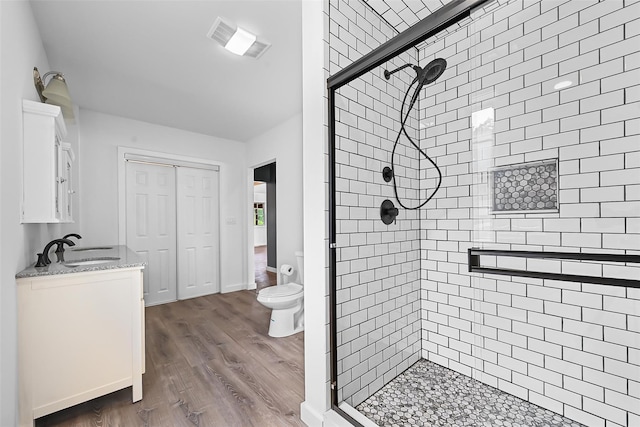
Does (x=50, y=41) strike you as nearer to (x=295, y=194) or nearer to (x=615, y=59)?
(x=295, y=194)

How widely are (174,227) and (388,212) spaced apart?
335 centimetres

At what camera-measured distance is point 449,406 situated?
1.52m

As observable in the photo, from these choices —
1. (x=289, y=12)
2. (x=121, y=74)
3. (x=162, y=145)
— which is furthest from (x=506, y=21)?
(x=162, y=145)

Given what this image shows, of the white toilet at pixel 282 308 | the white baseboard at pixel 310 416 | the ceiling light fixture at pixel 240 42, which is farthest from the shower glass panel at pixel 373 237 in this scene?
the white toilet at pixel 282 308

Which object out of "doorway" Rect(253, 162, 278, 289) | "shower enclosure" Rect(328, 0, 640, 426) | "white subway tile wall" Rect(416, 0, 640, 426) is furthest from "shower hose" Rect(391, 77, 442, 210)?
"doorway" Rect(253, 162, 278, 289)

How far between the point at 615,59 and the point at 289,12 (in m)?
1.67

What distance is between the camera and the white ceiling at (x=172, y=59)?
1.76 meters

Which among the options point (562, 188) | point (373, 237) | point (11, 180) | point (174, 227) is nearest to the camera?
point (562, 188)

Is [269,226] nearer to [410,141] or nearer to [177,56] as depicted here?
[177,56]

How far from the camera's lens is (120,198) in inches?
136

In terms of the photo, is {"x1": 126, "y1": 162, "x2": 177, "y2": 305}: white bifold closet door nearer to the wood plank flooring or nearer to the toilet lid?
the wood plank flooring

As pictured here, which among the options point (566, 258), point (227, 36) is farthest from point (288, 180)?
point (566, 258)

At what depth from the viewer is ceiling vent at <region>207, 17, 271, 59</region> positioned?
1873 millimetres

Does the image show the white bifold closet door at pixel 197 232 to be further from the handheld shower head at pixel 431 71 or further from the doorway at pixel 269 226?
the handheld shower head at pixel 431 71
